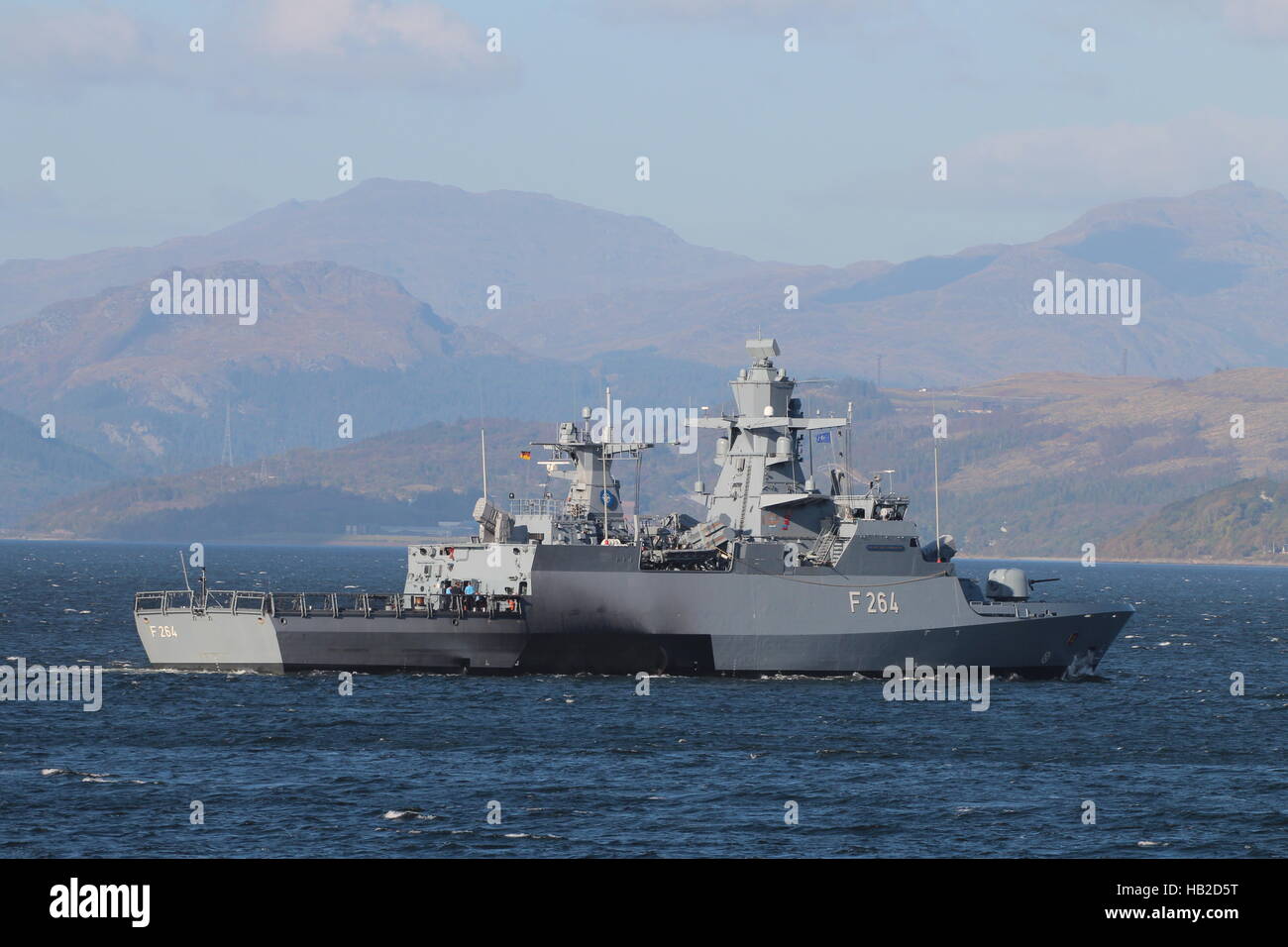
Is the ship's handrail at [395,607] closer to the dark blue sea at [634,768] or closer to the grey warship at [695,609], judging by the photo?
the grey warship at [695,609]

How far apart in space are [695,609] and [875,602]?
479 centimetres

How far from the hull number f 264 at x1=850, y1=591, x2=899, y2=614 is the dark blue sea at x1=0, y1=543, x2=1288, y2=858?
205cm

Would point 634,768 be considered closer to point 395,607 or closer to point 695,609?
point 695,609

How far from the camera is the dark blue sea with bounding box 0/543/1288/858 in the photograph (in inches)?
1101

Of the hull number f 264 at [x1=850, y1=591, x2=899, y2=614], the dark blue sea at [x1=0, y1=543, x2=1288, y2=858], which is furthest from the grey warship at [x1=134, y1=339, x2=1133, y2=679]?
the dark blue sea at [x1=0, y1=543, x2=1288, y2=858]

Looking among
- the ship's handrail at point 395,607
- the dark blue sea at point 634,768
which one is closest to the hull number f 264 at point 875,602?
the dark blue sea at point 634,768

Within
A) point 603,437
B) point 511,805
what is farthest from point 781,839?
point 603,437

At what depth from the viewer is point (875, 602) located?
155 ft

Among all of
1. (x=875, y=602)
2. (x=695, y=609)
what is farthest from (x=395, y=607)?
(x=875, y=602)

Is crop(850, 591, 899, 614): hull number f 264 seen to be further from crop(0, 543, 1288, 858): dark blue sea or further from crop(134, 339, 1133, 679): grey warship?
crop(0, 543, 1288, 858): dark blue sea

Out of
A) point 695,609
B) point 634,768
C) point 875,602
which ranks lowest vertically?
point 634,768

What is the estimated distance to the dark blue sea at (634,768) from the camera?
28.0m

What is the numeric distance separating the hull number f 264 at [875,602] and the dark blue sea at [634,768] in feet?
6.71
